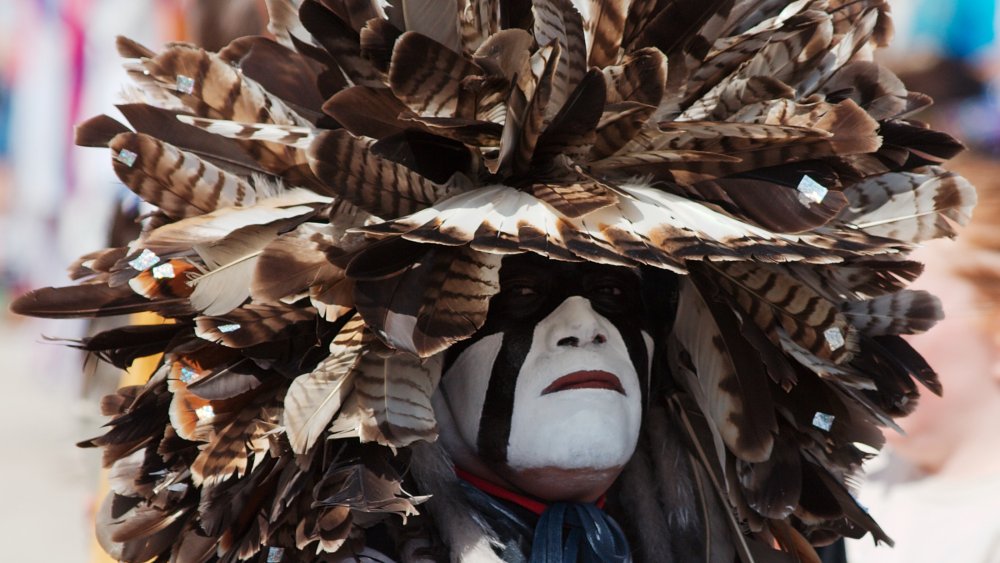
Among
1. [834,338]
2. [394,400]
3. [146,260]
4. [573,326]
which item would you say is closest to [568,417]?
[573,326]

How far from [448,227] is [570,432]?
34 cm

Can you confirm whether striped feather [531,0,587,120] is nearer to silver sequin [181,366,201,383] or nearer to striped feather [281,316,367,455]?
striped feather [281,316,367,455]

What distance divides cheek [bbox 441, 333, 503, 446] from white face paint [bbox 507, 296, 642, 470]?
0.16 feet

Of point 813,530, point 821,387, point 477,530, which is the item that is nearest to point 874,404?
point 821,387

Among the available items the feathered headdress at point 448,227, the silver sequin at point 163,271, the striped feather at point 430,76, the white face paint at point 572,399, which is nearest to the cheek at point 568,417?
the white face paint at point 572,399

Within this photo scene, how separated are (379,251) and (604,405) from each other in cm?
38

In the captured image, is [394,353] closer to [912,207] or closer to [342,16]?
[342,16]

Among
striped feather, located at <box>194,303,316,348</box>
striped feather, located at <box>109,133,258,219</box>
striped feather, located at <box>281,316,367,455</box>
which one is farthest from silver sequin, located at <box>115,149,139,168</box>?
striped feather, located at <box>281,316,367,455</box>

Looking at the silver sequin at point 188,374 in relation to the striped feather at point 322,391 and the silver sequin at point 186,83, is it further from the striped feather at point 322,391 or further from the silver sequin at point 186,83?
the silver sequin at point 186,83

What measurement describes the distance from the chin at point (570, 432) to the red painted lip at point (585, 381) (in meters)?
0.01

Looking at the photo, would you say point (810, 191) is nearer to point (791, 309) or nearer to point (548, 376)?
point (791, 309)

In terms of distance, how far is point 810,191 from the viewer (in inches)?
58.8

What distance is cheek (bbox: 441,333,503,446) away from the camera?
1.61 metres

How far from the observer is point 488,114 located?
4.86ft
